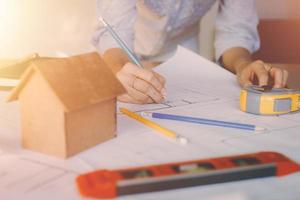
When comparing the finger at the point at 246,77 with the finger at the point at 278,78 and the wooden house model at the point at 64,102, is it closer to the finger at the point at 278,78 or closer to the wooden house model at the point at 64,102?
the finger at the point at 278,78

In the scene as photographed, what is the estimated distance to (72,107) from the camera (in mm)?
429

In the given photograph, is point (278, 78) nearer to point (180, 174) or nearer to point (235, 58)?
point (235, 58)

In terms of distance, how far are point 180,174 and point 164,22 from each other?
76 cm

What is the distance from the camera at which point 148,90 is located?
70cm

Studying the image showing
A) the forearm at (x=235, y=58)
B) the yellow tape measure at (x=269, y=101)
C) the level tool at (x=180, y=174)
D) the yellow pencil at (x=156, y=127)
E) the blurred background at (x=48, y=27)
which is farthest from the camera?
the blurred background at (x=48, y=27)

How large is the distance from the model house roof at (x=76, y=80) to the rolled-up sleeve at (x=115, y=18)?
52 cm

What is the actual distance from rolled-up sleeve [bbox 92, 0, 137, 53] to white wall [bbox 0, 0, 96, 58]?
67cm

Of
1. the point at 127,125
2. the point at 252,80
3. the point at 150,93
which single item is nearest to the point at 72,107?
the point at 127,125

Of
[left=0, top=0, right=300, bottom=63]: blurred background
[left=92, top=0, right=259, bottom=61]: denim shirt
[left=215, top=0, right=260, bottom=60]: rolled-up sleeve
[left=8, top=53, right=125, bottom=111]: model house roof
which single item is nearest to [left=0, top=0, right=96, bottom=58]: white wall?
[left=0, top=0, right=300, bottom=63]: blurred background

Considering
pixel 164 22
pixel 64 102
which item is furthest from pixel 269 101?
pixel 164 22

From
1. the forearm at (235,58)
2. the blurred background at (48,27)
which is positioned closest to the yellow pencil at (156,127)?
the forearm at (235,58)

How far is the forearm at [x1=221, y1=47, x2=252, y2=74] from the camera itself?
3.20 ft

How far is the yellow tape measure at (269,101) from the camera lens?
0.64 meters

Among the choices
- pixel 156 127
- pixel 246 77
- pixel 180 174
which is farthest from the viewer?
pixel 246 77
